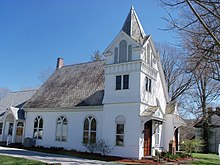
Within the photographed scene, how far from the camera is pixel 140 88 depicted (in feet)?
65.8

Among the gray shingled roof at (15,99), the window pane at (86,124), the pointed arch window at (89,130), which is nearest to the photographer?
the pointed arch window at (89,130)

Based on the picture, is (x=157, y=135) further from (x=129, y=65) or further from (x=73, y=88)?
(x=73, y=88)

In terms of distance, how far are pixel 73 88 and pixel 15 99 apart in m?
11.6

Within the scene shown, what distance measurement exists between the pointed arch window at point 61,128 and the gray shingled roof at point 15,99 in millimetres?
8327

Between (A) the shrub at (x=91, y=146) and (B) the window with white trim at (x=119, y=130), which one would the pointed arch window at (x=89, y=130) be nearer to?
(A) the shrub at (x=91, y=146)

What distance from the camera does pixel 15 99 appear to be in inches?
1318

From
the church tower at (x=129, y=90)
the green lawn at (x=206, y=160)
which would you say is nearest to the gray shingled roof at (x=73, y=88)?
the church tower at (x=129, y=90)

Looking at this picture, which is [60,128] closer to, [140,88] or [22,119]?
[22,119]

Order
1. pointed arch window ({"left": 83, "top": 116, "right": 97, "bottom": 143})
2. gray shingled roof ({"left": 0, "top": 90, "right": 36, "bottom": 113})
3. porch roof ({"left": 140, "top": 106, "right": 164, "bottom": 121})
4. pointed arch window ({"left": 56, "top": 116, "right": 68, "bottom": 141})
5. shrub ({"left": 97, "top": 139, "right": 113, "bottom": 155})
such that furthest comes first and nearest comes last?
gray shingled roof ({"left": 0, "top": 90, "right": 36, "bottom": 113}), pointed arch window ({"left": 56, "top": 116, "right": 68, "bottom": 141}), pointed arch window ({"left": 83, "top": 116, "right": 97, "bottom": 143}), shrub ({"left": 97, "top": 139, "right": 113, "bottom": 155}), porch roof ({"left": 140, "top": 106, "right": 164, "bottom": 121})

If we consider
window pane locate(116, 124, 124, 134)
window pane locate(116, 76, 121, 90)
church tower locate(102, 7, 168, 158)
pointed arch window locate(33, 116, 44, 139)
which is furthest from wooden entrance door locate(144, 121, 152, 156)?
pointed arch window locate(33, 116, 44, 139)

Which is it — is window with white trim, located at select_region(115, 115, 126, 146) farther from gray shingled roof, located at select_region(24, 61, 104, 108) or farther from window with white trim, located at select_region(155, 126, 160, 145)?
window with white trim, located at select_region(155, 126, 160, 145)

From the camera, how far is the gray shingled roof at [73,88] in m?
23.5

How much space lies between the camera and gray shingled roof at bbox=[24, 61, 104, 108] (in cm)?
2347

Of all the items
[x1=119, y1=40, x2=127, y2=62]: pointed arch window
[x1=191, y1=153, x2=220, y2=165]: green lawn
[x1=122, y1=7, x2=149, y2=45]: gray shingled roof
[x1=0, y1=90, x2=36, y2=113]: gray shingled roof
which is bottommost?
[x1=191, y1=153, x2=220, y2=165]: green lawn
